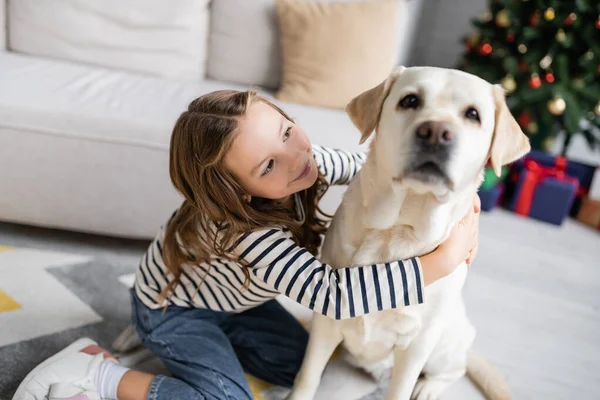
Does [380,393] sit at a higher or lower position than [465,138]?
lower

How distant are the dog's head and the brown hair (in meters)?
0.31

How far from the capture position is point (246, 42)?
7.91 ft

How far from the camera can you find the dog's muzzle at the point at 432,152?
0.96 metres

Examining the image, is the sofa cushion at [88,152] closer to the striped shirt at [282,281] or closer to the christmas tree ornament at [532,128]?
the striped shirt at [282,281]

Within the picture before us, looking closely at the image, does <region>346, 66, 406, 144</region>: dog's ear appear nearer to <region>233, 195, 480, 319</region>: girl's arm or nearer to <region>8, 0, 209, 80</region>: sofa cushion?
<region>233, 195, 480, 319</region>: girl's arm

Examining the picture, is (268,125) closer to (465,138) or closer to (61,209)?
(465,138)

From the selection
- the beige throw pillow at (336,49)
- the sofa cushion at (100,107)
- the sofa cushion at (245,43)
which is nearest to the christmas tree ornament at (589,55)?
the beige throw pillow at (336,49)

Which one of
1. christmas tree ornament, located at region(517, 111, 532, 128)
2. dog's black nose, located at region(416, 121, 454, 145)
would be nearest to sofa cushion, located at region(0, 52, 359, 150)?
dog's black nose, located at region(416, 121, 454, 145)

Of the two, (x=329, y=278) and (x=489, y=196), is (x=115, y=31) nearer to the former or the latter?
(x=329, y=278)

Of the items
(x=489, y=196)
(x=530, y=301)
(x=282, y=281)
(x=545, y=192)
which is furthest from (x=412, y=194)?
(x=545, y=192)

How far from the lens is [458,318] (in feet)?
4.56

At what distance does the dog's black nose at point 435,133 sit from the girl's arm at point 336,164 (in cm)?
57

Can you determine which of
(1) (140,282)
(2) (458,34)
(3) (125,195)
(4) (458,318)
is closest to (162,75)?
(3) (125,195)

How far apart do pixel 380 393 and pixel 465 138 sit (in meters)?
0.83
